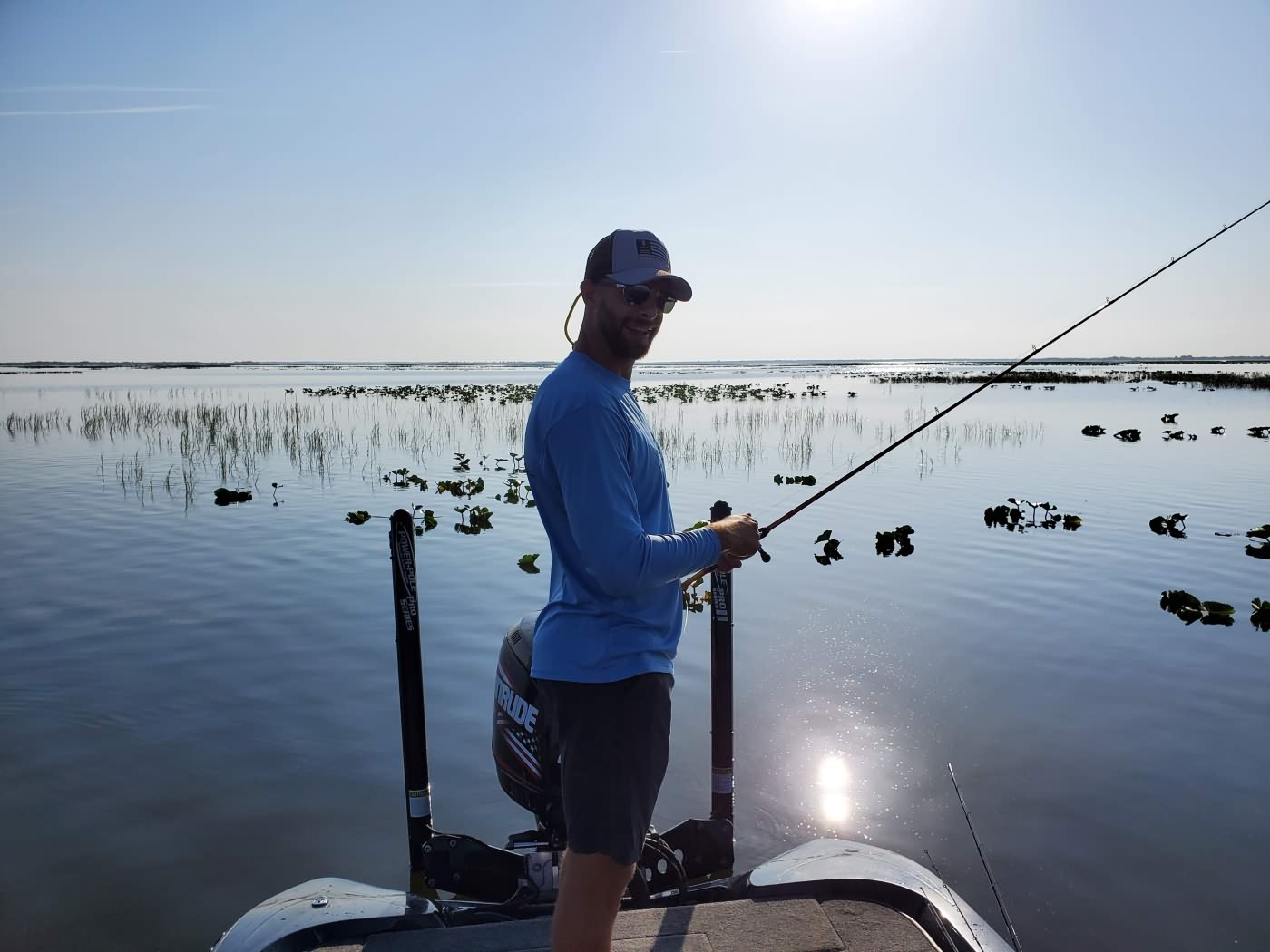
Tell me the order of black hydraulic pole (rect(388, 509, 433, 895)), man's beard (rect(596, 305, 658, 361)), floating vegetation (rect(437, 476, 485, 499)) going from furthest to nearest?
1. floating vegetation (rect(437, 476, 485, 499))
2. black hydraulic pole (rect(388, 509, 433, 895))
3. man's beard (rect(596, 305, 658, 361))

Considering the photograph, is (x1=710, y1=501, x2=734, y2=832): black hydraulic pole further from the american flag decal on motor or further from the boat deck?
the american flag decal on motor

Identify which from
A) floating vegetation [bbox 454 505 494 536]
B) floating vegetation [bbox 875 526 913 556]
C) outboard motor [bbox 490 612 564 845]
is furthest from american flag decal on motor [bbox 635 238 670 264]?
floating vegetation [bbox 454 505 494 536]

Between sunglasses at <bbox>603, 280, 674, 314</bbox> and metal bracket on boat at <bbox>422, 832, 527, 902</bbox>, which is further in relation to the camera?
metal bracket on boat at <bbox>422, 832, 527, 902</bbox>

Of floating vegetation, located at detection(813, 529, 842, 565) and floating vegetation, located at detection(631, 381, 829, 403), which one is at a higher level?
floating vegetation, located at detection(631, 381, 829, 403)

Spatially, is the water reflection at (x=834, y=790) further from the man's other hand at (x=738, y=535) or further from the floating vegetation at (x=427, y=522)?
the floating vegetation at (x=427, y=522)

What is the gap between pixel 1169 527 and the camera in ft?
38.4

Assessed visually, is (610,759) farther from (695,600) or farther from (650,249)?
(695,600)

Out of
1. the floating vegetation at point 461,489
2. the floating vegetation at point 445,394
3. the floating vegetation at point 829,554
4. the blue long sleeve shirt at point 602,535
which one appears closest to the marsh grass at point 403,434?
the floating vegetation at point 445,394

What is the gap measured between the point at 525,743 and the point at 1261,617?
830cm

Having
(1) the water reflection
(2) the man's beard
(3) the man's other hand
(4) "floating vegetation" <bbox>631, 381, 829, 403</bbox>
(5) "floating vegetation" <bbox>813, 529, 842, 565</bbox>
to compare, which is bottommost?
(1) the water reflection

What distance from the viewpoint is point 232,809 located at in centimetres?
518

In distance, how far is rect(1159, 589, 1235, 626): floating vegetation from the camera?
8312 mm

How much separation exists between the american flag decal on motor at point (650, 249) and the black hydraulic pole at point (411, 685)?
171 centimetres

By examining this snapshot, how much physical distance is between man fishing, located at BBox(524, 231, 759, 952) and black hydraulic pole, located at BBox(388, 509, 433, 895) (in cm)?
138
